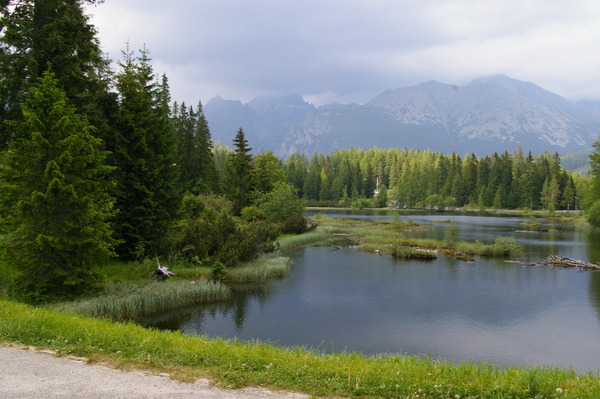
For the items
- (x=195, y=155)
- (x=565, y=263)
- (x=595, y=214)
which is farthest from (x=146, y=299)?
(x=595, y=214)

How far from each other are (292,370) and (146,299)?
1340 centimetres

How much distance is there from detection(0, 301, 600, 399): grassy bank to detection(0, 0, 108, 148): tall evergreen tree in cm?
1542

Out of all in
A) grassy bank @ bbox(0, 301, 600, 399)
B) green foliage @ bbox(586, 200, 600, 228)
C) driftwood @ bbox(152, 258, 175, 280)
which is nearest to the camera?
grassy bank @ bbox(0, 301, 600, 399)

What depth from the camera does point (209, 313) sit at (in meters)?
19.0

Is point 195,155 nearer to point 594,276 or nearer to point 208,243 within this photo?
point 208,243

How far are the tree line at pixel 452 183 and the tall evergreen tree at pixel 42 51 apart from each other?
99.5m

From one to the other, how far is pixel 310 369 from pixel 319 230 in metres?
45.9

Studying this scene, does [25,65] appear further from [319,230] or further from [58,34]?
[319,230]

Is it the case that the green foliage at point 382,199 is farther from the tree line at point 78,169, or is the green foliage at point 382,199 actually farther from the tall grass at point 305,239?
the tree line at point 78,169

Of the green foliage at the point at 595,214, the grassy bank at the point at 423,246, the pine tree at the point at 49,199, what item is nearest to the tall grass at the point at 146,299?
the pine tree at the point at 49,199

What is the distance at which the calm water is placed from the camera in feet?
50.5

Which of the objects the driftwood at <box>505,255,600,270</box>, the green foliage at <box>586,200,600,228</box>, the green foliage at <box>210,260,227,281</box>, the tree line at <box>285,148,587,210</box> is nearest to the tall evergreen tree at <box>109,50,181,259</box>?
the green foliage at <box>210,260,227,281</box>

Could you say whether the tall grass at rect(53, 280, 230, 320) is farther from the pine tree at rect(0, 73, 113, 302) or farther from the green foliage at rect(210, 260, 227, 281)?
the green foliage at rect(210, 260, 227, 281)

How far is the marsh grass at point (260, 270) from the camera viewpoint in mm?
25781
